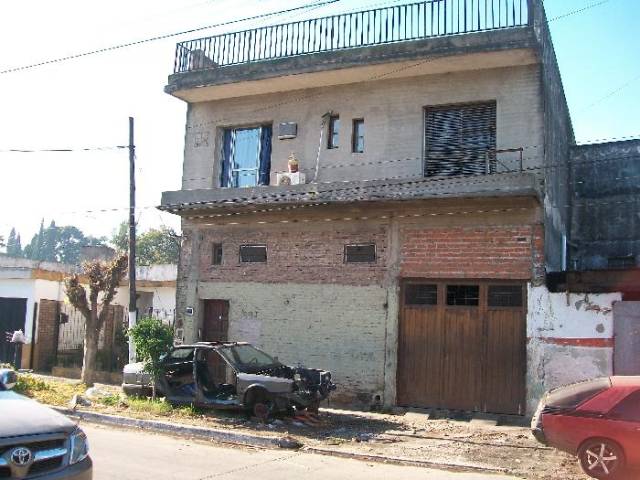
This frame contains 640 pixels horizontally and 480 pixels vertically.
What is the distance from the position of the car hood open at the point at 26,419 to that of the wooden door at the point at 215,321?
416 inches

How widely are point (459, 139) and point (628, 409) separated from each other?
761 centimetres

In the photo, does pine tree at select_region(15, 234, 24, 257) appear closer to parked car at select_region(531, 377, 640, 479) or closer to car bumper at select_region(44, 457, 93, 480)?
parked car at select_region(531, 377, 640, 479)

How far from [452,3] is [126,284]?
1710cm

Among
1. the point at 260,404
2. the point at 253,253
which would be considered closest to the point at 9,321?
the point at 253,253

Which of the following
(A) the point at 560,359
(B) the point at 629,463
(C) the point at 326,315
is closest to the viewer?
(B) the point at 629,463

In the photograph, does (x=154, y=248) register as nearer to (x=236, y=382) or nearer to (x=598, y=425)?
(x=236, y=382)

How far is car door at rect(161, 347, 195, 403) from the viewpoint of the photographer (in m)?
12.5

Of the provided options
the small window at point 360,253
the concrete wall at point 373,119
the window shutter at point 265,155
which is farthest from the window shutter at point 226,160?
the small window at point 360,253

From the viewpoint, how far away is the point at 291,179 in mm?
15312

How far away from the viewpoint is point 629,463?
773 centimetres

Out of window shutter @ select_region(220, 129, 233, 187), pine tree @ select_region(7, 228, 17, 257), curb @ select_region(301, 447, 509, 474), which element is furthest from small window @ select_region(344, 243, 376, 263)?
pine tree @ select_region(7, 228, 17, 257)

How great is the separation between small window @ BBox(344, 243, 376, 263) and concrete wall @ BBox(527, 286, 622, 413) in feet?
11.9

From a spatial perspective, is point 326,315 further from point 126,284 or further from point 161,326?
point 126,284

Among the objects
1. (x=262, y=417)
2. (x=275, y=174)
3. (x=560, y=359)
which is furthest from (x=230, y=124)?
(x=560, y=359)
